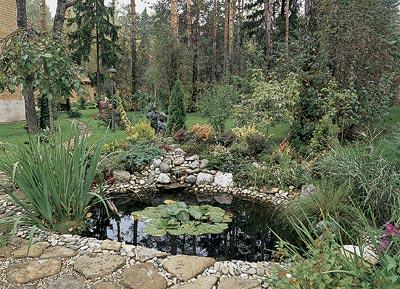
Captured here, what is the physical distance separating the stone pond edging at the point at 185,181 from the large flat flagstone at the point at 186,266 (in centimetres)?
242

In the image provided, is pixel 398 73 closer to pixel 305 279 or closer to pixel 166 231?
pixel 166 231

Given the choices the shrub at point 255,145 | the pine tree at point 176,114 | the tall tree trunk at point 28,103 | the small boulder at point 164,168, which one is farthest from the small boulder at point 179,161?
the tall tree trunk at point 28,103

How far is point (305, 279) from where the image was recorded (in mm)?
1930

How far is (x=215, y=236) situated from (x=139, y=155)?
271 cm

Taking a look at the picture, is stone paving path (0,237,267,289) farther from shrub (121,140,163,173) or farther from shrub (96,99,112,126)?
shrub (96,99,112,126)

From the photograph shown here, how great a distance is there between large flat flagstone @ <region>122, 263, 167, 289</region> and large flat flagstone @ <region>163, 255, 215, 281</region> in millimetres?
109

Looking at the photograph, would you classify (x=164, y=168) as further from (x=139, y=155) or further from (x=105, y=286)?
(x=105, y=286)

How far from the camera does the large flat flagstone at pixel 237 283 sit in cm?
234

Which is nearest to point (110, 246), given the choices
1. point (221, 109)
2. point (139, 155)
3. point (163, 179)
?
point (163, 179)

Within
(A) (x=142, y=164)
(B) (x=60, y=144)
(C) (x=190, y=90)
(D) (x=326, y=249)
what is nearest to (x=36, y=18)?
(C) (x=190, y=90)

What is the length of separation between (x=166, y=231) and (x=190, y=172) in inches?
90.4

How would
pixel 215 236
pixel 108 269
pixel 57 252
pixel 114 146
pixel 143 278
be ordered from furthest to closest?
pixel 114 146
pixel 215 236
pixel 57 252
pixel 108 269
pixel 143 278

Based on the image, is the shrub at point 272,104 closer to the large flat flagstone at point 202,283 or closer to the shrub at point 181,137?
the shrub at point 181,137

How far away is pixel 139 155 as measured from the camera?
598 centimetres
